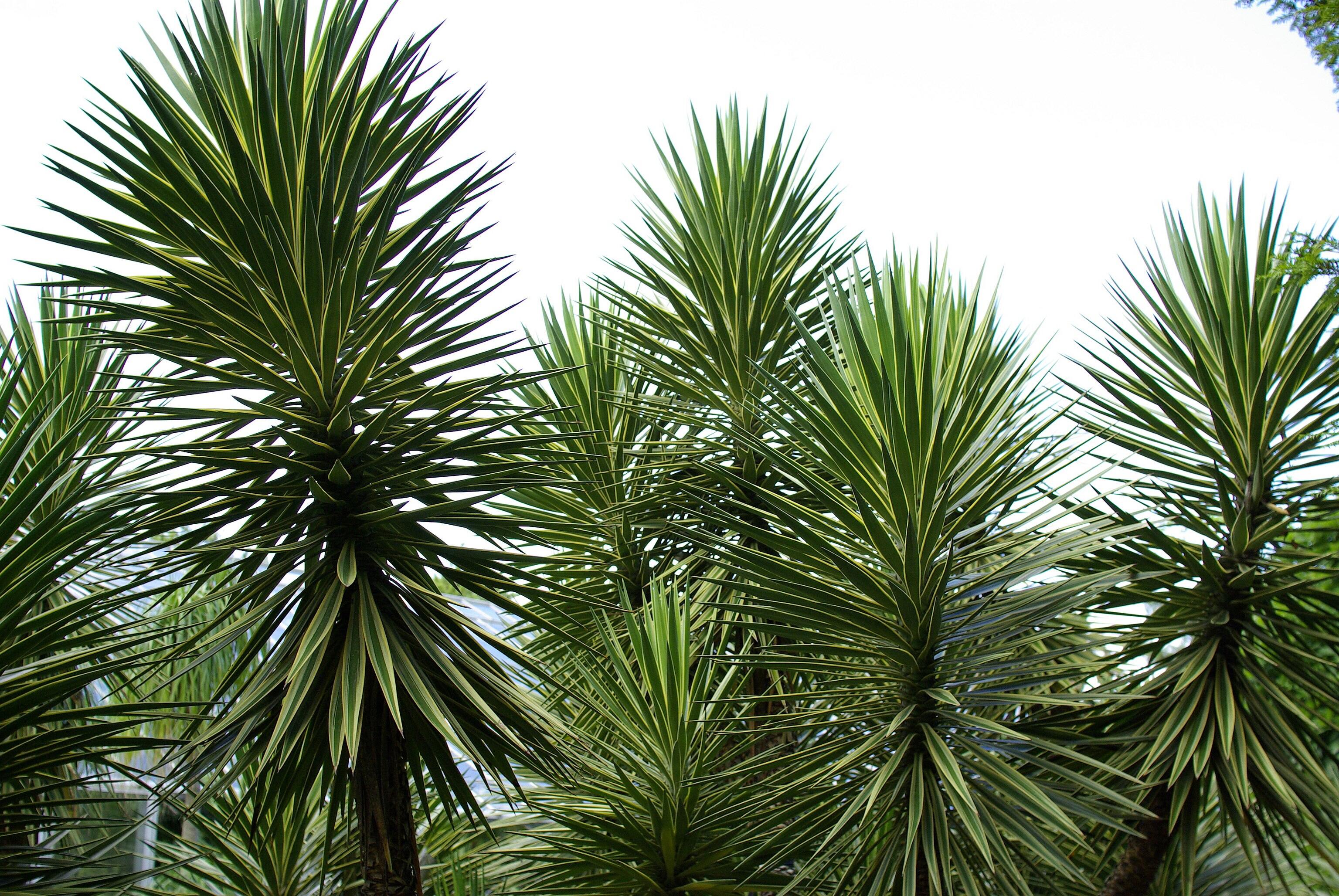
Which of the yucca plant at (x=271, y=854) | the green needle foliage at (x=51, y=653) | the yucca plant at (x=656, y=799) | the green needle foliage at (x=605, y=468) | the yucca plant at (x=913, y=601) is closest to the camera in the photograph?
the green needle foliage at (x=51, y=653)

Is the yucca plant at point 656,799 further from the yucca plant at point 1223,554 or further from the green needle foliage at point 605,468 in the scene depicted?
the yucca plant at point 1223,554

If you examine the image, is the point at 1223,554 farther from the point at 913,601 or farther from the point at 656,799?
the point at 656,799

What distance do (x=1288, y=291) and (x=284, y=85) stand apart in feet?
9.70

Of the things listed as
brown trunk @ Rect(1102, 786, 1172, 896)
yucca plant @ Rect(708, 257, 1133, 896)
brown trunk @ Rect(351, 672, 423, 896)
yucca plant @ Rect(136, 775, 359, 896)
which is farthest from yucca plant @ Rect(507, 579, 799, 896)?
brown trunk @ Rect(1102, 786, 1172, 896)

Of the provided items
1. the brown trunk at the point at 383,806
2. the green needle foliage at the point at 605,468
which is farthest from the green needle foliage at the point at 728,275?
the brown trunk at the point at 383,806

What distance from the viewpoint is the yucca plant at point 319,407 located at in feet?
7.39

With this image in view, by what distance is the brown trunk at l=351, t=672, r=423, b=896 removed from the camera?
7.35 feet

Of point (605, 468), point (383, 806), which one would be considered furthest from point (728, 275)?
point (383, 806)

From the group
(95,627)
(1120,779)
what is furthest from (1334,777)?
(95,627)

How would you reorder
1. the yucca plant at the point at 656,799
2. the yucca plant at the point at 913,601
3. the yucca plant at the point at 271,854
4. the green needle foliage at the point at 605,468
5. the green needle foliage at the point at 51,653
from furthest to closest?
the green needle foliage at the point at 605,468
the yucca plant at the point at 271,854
the yucca plant at the point at 656,799
the yucca plant at the point at 913,601
the green needle foliage at the point at 51,653

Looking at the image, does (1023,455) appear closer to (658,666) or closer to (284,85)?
(658,666)

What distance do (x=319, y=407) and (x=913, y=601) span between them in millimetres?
1569

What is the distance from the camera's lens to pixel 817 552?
2545 mm

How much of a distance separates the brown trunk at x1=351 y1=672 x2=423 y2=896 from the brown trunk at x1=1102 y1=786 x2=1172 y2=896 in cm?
192
